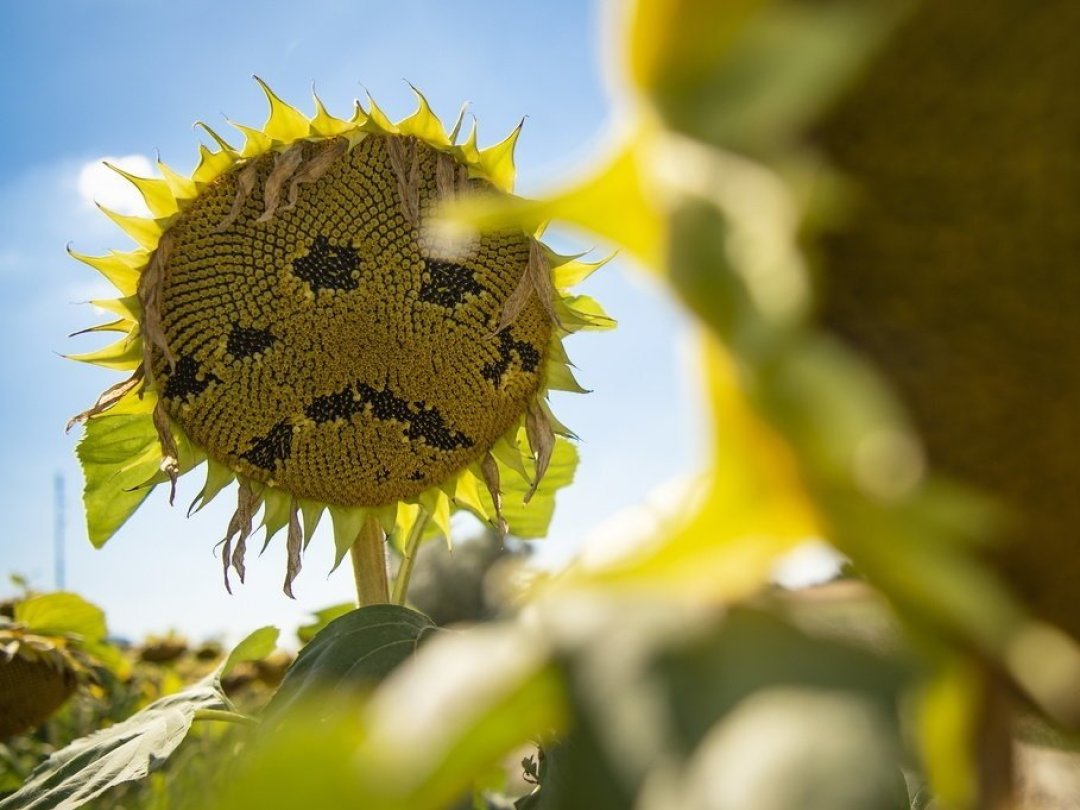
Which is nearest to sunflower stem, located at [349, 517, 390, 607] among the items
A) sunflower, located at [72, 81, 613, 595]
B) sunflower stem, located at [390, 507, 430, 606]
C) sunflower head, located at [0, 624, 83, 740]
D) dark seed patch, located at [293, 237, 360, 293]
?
sunflower stem, located at [390, 507, 430, 606]

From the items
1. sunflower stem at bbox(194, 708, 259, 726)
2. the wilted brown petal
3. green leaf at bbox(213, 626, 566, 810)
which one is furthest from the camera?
the wilted brown petal

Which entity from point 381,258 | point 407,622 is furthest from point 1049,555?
point 381,258

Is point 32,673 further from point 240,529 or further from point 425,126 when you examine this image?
point 425,126

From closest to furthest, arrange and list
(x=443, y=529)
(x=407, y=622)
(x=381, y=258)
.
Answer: (x=407, y=622)
(x=381, y=258)
(x=443, y=529)

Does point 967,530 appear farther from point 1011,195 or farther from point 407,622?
point 407,622

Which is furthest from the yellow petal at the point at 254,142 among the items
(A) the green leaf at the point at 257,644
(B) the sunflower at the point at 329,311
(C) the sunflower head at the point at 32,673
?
(C) the sunflower head at the point at 32,673

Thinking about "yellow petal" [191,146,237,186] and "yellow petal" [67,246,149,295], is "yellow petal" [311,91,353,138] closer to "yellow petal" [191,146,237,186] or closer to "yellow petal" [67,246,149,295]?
"yellow petal" [191,146,237,186]
